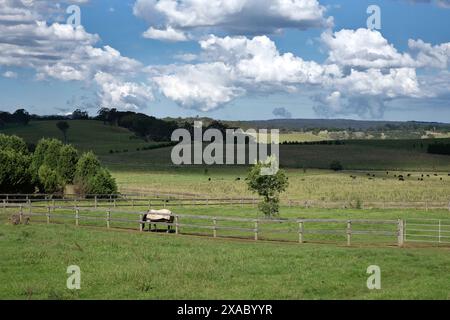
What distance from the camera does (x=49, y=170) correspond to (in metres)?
62.9

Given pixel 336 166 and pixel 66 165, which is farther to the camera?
pixel 336 166

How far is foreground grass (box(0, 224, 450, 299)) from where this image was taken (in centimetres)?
1520

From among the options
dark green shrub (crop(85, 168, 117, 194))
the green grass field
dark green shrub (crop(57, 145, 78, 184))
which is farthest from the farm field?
the green grass field

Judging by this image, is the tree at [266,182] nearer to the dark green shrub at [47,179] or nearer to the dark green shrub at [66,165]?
the dark green shrub at [47,179]

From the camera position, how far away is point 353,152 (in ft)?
448

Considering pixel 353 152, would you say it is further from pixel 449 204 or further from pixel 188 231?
pixel 188 231

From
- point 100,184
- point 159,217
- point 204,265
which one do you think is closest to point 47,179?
point 100,184

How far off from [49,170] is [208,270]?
47641 mm

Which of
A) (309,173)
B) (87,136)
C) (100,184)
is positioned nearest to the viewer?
(100,184)

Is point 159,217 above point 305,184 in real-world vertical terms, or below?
below

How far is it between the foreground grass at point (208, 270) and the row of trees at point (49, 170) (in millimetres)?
34674

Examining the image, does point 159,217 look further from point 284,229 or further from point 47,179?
point 47,179
